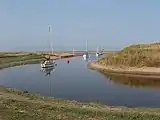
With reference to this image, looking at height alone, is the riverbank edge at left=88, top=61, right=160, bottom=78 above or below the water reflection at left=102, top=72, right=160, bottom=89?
above

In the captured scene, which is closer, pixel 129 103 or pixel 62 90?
pixel 129 103

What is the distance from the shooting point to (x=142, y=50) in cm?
10100

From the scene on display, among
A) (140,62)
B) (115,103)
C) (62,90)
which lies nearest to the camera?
(115,103)

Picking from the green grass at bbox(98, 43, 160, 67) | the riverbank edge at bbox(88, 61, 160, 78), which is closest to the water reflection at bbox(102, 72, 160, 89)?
the riverbank edge at bbox(88, 61, 160, 78)

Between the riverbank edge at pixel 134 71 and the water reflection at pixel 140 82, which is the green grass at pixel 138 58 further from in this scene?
the water reflection at pixel 140 82

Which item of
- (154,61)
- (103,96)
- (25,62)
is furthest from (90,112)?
(25,62)

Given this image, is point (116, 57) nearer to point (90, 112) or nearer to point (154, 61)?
point (154, 61)

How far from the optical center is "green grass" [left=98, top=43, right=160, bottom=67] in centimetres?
9200

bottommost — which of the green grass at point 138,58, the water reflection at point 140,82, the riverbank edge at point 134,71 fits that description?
the water reflection at point 140,82

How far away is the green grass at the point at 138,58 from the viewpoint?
92000 mm

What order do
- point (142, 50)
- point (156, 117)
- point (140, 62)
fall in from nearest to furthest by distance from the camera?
point (156, 117), point (140, 62), point (142, 50)

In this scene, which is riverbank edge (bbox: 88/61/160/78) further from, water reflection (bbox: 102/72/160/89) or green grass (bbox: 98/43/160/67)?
water reflection (bbox: 102/72/160/89)

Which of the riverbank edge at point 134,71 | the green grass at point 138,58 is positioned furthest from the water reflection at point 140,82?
the green grass at point 138,58

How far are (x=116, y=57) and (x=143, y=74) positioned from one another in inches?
A: 882
